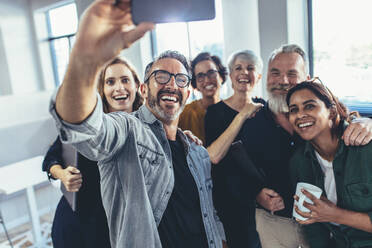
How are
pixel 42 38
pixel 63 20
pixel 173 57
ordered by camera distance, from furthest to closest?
1. pixel 42 38
2. pixel 63 20
3. pixel 173 57

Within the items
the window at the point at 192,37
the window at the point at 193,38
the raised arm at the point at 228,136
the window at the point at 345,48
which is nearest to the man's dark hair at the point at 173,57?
the raised arm at the point at 228,136

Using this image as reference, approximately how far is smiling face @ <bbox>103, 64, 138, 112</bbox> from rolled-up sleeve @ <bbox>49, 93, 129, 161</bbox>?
1.92ft

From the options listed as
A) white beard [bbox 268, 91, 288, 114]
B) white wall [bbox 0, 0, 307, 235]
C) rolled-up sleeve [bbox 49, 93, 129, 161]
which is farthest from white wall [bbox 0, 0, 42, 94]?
rolled-up sleeve [bbox 49, 93, 129, 161]

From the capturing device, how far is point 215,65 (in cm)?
209

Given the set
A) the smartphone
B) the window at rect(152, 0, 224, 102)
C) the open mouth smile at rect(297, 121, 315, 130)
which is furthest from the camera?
the window at rect(152, 0, 224, 102)

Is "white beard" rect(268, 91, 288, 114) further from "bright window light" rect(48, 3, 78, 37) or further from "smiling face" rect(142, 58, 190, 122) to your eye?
"bright window light" rect(48, 3, 78, 37)

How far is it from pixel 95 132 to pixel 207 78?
4.67 feet

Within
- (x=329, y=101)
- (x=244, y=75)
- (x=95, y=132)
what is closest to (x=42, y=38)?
(x=244, y=75)

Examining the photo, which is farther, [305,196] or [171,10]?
[305,196]

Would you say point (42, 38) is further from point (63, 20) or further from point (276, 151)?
point (276, 151)

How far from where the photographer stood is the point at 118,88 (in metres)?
1.56

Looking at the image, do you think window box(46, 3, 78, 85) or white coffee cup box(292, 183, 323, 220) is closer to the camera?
white coffee cup box(292, 183, 323, 220)

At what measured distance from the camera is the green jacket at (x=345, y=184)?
1.15 meters

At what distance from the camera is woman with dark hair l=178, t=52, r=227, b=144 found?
2.03 m
